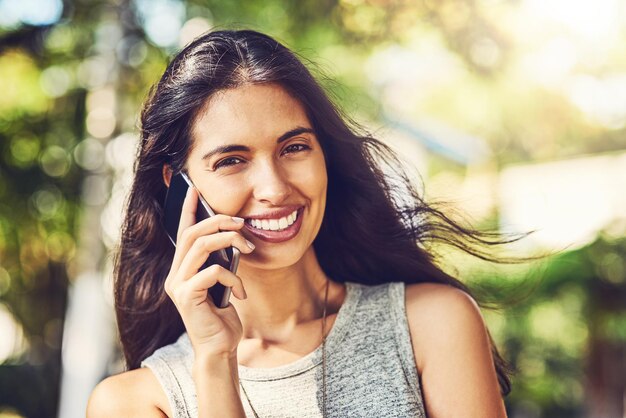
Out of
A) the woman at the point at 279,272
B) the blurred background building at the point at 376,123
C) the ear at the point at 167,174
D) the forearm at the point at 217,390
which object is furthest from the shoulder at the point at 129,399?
the blurred background building at the point at 376,123

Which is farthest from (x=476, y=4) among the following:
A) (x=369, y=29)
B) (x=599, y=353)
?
(x=599, y=353)

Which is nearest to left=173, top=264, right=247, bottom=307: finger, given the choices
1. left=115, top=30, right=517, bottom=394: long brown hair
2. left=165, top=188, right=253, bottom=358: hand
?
left=165, top=188, right=253, bottom=358: hand

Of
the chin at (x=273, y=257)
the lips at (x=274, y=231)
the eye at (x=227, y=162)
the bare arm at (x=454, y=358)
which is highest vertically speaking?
the eye at (x=227, y=162)

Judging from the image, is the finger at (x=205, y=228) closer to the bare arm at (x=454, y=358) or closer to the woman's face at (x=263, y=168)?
the woman's face at (x=263, y=168)

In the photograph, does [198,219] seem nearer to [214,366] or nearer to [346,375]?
[214,366]

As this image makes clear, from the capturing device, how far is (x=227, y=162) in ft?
6.88

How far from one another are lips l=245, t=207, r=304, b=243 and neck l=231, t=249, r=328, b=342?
0.24 m

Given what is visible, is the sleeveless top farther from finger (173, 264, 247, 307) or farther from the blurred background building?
the blurred background building

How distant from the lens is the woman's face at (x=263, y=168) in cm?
206

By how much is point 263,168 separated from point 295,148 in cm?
13

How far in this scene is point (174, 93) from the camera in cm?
221

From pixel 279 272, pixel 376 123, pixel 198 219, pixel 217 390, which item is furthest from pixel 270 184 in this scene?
pixel 376 123

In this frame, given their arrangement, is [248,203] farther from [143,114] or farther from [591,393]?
[591,393]

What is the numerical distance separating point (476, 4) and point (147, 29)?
302 cm
